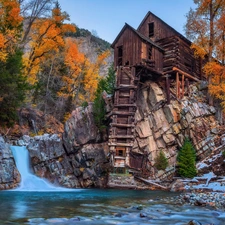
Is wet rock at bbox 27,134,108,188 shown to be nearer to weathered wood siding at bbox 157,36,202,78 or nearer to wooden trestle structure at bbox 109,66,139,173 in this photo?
wooden trestle structure at bbox 109,66,139,173

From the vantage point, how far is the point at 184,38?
28109 millimetres

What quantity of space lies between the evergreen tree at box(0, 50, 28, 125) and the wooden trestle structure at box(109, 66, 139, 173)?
8345 millimetres

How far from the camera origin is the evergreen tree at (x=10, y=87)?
21.5m

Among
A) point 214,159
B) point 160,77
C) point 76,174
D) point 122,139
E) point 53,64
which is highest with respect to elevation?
point 53,64

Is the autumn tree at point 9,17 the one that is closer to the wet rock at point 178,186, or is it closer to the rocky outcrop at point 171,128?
the rocky outcrop at point 171,128

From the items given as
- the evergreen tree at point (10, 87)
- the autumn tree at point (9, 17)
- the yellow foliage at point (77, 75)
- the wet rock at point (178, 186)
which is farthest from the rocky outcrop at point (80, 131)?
the yellow foliage at point (77, 75)

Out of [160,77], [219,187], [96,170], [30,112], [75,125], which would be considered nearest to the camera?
[219,187]

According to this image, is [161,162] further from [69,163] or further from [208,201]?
[208,201]

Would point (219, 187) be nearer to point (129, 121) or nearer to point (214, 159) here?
point (214, 159)

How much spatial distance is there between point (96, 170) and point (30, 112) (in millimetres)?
13337

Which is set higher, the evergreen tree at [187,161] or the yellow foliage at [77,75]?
the yellow foliage at [77,75]

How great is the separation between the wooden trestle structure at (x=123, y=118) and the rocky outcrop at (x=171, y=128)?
1712 millimetres

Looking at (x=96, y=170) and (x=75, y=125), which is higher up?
(x=75, y=125)

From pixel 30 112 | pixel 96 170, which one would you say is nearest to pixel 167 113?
pixel 96 170
